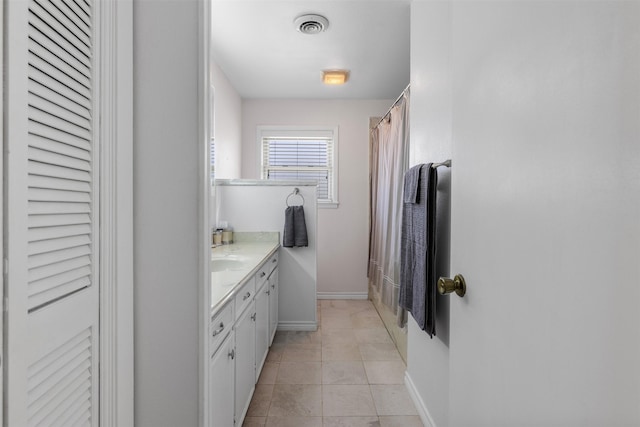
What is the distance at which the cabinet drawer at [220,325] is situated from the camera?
3.67 feet

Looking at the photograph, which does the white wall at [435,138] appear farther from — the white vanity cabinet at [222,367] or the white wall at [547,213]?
the white vanity cabinet at [222,367]

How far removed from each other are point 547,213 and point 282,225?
2.53 m

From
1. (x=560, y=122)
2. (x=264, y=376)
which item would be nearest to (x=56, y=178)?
(x=560, y=122)

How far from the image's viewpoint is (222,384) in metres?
1.24

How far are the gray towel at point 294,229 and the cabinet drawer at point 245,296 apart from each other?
0.97 m

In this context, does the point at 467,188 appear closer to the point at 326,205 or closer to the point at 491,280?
the point at 491,280

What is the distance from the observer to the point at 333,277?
3.94m

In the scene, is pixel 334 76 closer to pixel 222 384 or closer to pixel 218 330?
pixel 218 330

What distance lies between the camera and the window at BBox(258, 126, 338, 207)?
12.8 ft

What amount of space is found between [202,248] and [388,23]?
7.47ft

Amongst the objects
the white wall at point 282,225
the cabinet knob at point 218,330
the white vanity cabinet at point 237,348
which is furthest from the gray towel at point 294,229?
the cabinet knob at point 218,330

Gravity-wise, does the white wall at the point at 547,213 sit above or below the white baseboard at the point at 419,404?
above

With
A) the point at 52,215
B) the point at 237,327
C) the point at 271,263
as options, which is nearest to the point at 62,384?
the point at 52,215

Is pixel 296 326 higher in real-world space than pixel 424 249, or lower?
lower
